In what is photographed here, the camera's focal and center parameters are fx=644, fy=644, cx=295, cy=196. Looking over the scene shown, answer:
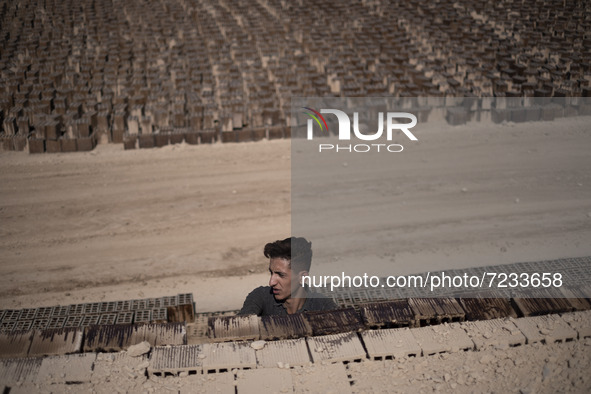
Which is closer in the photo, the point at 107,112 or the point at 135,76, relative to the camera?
the point at 107,112

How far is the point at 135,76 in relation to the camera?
52.0 ft

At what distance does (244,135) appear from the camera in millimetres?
13000

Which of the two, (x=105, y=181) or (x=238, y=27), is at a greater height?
(x=238, y=27)

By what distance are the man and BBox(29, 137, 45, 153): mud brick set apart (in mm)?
8376

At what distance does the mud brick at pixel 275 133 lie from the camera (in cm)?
1309

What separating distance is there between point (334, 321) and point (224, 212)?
5301 millimetres

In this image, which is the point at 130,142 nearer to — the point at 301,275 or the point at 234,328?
the point at 301,275

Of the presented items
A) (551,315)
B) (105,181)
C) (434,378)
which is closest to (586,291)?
(551,315)

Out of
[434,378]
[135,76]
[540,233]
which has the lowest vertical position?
[540,233]

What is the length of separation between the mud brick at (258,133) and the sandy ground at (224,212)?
285 mm

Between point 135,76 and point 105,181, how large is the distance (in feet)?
17.5

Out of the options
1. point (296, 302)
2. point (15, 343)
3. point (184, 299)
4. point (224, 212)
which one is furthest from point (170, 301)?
point (224, 212)

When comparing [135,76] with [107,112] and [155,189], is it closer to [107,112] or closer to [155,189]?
[107,112]

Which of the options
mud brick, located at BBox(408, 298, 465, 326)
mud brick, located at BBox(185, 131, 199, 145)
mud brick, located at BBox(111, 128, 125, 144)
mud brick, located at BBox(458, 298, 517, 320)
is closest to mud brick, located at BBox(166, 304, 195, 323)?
mud brick, located at BBox(408, 298, 465, 326)
